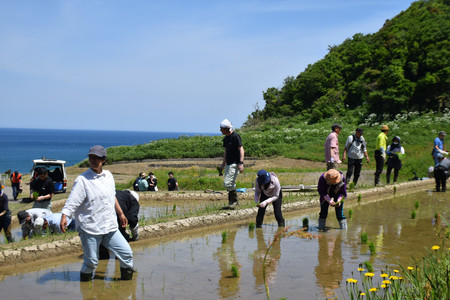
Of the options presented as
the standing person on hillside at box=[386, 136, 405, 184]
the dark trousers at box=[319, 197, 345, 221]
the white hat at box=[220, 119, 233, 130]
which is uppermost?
the white hat at box=[220, 119, 233, 130]

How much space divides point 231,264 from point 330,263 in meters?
1.41

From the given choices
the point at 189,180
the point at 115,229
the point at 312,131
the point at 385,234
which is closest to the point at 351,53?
the point at 312,131

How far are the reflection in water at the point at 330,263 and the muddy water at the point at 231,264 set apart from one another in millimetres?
12

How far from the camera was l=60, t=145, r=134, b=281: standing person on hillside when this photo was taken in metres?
5.87

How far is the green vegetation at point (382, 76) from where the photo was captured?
4000cm

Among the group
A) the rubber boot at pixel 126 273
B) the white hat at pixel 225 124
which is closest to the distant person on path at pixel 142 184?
the white hat at pixel 225 124

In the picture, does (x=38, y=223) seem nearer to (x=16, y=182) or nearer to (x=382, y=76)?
(x=16, y=182)

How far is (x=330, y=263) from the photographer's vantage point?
24.0 feet

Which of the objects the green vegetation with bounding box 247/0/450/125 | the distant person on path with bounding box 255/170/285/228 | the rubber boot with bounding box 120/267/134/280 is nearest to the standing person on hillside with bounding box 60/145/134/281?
the rubber boot with bounding box 120/267/134/280

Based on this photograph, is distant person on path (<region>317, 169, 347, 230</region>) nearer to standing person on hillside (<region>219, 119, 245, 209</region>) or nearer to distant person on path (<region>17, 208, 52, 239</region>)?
standing person on hillside (<region>219, 119, 245, 209</region>)

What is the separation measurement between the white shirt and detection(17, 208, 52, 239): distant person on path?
11.7 feet

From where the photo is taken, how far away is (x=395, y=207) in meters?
13.2

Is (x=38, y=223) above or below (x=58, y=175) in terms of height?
below

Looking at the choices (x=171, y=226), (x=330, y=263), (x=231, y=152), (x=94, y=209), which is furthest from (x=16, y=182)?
(x=330, y=263)
